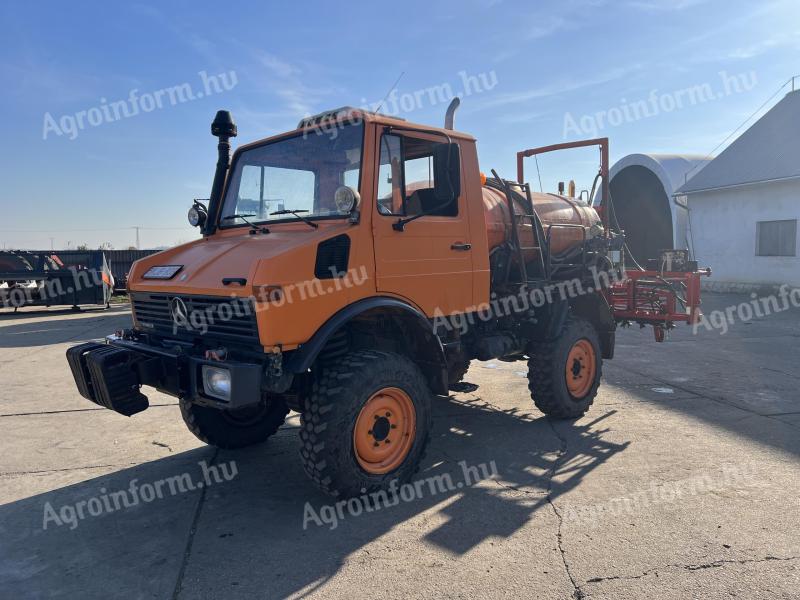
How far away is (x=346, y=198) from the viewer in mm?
3680

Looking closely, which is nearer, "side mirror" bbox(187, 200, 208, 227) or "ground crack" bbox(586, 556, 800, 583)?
"ground crack" bbox(586, 556, 800, 583)

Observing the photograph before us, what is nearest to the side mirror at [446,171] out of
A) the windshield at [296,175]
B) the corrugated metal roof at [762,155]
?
the windshield at [296,175]

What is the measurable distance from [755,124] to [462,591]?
824 inches

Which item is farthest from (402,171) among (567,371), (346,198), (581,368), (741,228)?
(741,228)

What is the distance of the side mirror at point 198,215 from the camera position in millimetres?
4797

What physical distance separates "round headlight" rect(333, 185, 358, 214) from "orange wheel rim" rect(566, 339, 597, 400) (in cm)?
313

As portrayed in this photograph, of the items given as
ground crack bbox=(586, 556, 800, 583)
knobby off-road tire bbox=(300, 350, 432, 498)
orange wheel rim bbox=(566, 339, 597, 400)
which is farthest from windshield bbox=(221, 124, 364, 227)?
orange wheel rim bbox=(566, 339, 597, 400)

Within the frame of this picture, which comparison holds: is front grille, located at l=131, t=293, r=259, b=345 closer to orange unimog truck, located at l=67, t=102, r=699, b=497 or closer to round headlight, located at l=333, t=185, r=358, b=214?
orange unimog truck, located at l=67, t=102, r=699, b=497

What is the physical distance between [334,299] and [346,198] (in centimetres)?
67

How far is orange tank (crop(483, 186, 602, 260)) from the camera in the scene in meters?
5.30

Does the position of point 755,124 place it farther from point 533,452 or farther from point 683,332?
point 533,452

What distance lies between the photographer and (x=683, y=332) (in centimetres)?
1114

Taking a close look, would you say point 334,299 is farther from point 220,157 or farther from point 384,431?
point 220,157

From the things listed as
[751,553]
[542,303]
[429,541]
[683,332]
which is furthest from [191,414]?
[683,332]
